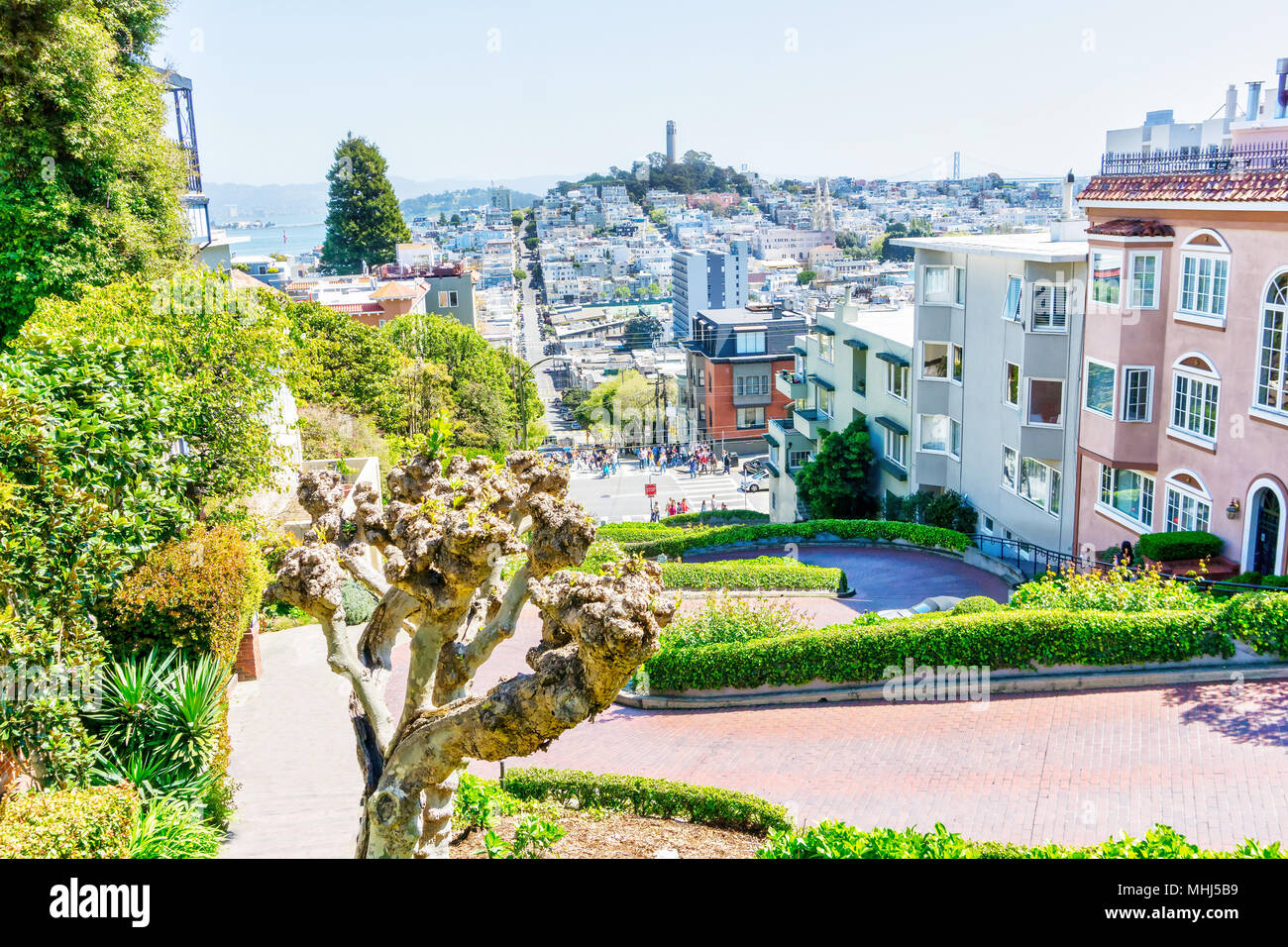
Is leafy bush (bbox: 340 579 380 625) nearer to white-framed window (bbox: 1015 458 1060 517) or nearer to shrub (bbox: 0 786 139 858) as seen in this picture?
shrub (bbox: 0 786 139 858)

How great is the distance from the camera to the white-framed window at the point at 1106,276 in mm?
24188

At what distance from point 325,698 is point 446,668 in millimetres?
10004

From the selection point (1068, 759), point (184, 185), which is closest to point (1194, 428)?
point (1068, 759)

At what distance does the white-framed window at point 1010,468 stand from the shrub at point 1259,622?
1477 centimetres

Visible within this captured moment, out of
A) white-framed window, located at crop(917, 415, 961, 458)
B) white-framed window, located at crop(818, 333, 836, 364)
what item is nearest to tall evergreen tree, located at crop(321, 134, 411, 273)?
white-framed window, located at crop(818, 333, 836, 364)

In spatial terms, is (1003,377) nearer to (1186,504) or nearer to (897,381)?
(897,381)

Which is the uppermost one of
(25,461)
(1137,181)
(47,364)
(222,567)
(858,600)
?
(1137,181)

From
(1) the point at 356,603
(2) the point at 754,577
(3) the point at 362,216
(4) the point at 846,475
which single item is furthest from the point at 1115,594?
(3) the point at 362,216

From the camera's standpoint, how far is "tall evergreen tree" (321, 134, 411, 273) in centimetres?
9931

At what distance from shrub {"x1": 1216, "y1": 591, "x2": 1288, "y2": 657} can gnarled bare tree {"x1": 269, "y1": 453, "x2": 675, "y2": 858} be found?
10.3 metres

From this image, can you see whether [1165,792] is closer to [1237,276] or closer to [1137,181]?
[1237,276]

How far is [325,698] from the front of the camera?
18453 mm

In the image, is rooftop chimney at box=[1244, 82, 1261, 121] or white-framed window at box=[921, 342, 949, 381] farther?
white-framed window at box=[921, 342, 949, 381]
